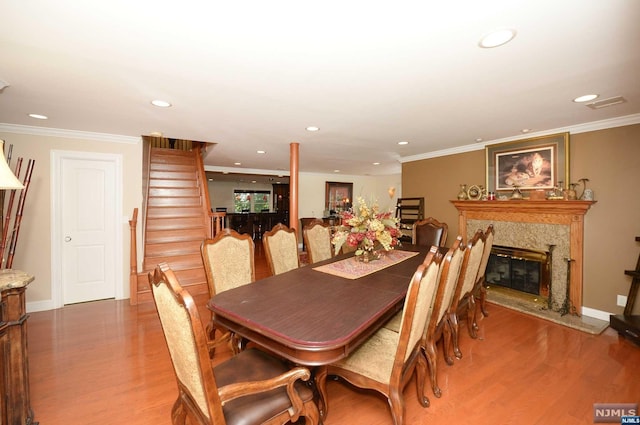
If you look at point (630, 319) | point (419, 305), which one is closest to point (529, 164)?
point (630, 319)

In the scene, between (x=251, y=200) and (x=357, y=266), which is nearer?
(x=357, y=266)

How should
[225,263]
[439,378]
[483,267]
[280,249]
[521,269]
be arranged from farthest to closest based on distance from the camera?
[521,269]
[483,267]
[280,249]
[225,263]
[439,378]

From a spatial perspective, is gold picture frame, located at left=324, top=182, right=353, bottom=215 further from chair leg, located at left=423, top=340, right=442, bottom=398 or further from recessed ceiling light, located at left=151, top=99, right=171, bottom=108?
chair leg, located at left=423, top=340, right=442, bottom=398

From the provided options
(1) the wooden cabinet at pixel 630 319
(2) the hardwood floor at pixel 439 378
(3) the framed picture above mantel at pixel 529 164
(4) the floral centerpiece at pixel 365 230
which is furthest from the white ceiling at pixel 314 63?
(2) the hardwood floor at pixel 439 378

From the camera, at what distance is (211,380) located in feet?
3.38

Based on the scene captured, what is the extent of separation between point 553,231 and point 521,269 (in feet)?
2.26

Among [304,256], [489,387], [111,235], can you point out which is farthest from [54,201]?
[489,387]

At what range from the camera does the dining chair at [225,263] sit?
7.47ft

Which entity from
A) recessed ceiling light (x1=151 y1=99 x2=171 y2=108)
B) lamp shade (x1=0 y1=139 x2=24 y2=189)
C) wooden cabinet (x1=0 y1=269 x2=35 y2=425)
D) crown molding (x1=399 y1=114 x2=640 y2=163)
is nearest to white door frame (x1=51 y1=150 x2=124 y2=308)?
recessed ceiling light (x1=151 y1=99 x2=171 y2=108)

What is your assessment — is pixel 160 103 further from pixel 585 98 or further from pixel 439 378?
pixel 585 98

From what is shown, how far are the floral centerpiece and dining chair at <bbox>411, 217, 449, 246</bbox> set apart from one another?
5.43 feet

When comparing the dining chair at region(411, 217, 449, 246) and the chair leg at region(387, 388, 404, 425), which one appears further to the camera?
the dining chair at region(411, 217, 449, 246)

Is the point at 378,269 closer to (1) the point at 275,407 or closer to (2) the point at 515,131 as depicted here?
(1) the point at 275,407

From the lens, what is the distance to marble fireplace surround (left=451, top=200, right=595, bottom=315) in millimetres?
3346
